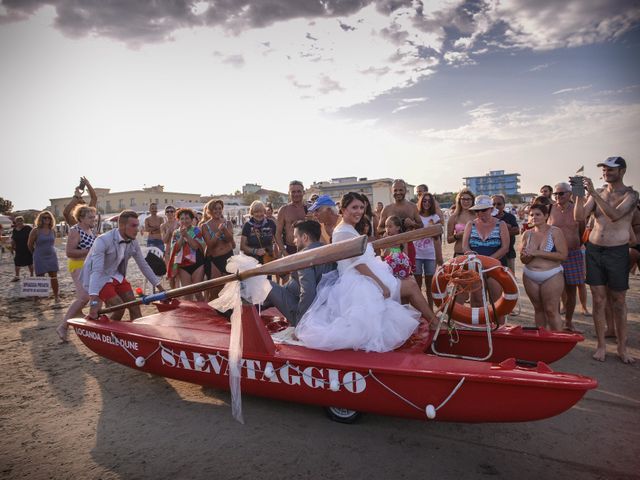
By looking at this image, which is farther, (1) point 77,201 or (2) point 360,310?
(1) point 77,201

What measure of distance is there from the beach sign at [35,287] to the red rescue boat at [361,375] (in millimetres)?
5531

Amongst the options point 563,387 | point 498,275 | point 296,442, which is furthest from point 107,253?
point 563,387

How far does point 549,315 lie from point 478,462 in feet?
7.95

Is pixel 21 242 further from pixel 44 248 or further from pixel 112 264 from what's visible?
pixel 112 264

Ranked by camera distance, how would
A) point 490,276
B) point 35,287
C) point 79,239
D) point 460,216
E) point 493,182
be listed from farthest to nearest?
point 493,182, point 35,287, point 460,216, point 79,239, point 490,276

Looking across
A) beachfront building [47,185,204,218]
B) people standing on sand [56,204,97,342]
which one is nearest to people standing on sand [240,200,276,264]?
people standing on sand [56,204,97,342]

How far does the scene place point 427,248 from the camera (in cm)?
601

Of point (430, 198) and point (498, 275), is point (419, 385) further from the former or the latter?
point (430, 198)

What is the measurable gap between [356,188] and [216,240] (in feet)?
208

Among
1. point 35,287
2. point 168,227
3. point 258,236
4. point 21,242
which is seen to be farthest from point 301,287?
point 21,242

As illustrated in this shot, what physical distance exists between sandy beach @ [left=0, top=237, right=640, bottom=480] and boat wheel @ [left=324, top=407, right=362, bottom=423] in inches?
2.2

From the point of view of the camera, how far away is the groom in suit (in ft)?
14.8

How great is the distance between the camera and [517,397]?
8.12ft

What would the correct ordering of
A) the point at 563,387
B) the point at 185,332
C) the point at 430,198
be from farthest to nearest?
1. the point at 430,198
2. the point at 185,332
3. the point at 563,387
